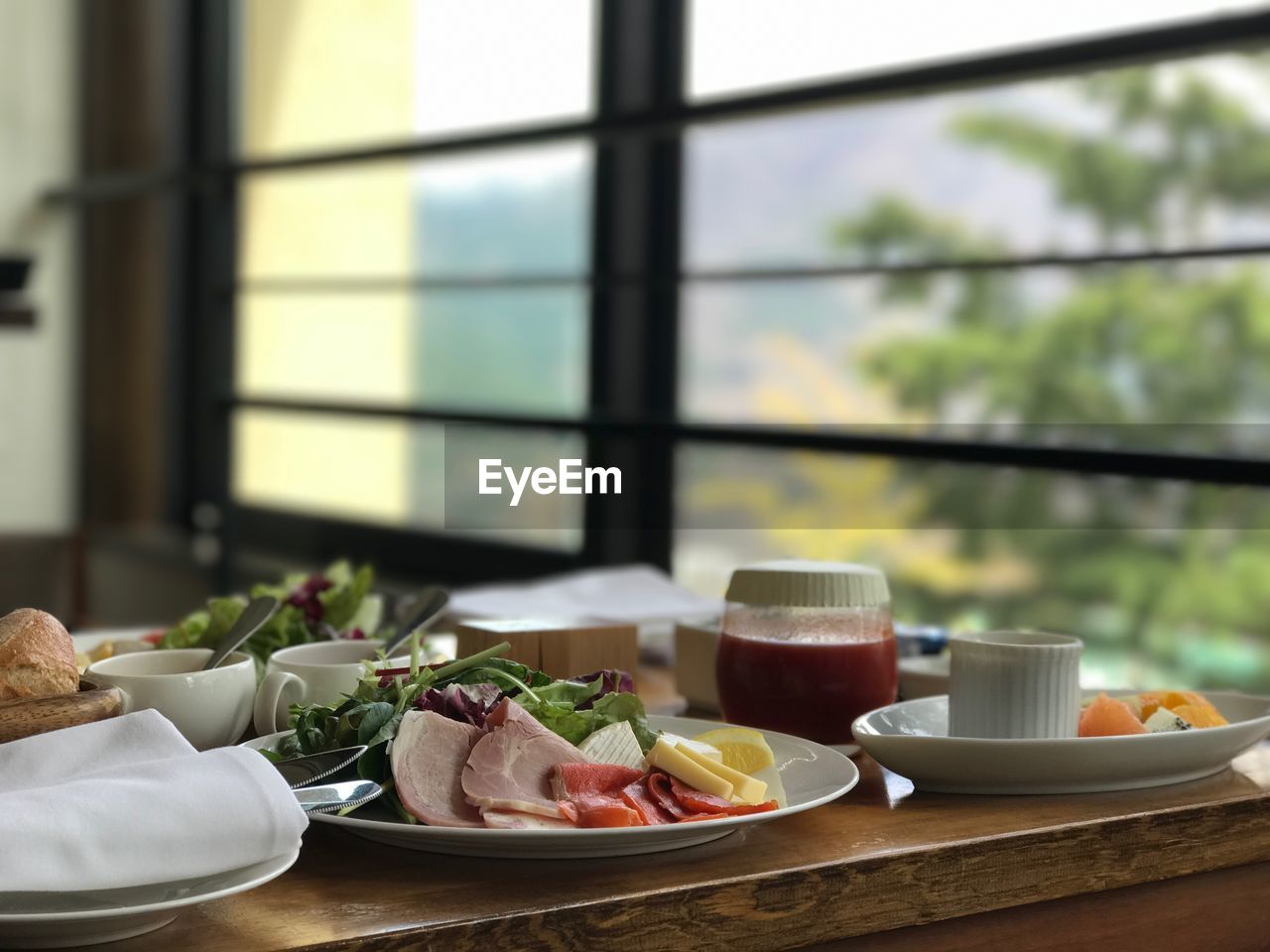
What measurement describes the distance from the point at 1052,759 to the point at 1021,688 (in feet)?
0.15

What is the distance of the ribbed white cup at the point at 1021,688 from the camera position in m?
0.90

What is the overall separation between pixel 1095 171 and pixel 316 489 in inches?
266

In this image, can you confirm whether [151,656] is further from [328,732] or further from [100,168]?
[100,168]

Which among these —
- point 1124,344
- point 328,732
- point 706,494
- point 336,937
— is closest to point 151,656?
point 328,732

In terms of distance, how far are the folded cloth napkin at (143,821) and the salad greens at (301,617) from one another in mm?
354

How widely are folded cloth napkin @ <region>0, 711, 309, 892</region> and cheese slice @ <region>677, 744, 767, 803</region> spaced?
0.21m

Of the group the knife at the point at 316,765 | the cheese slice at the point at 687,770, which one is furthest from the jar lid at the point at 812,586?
the knife at the point at 316,765

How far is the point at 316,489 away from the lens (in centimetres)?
418

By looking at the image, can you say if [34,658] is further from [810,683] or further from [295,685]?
[810,683]

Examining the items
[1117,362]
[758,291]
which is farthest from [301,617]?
[1117,362]

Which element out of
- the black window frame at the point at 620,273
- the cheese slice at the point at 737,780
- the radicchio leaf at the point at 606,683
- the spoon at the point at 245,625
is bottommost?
the cheese slice at the point at 737,780

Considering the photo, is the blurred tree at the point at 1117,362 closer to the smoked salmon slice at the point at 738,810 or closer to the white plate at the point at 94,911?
the smoked salmon slice at the point at 738,810

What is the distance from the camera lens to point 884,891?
30.5 inches

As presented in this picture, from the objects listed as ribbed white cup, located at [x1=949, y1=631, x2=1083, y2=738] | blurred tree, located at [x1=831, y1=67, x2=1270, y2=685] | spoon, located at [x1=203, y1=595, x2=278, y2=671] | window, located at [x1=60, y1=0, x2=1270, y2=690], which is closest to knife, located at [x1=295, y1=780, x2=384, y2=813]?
spoon, located at [x1=203, y1=595, x2=278, y2=671]
